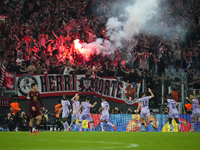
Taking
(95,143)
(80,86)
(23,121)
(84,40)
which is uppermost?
(84,40)

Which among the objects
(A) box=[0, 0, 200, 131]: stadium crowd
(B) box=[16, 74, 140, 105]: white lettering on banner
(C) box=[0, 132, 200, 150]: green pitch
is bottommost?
(C) box=[0, 132, 200, 150]: green pitch

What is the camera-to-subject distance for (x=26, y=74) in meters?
19.8

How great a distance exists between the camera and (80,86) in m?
20.1

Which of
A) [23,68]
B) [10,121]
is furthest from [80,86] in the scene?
[10,121]

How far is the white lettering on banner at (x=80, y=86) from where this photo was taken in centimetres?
1998

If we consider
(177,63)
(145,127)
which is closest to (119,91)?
(145,127)

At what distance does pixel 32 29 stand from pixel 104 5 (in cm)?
548

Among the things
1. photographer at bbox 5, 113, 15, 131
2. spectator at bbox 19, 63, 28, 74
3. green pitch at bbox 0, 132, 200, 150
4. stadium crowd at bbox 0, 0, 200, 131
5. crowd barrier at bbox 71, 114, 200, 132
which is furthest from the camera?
stadium crowd at bbox 0, 0, 200, 131

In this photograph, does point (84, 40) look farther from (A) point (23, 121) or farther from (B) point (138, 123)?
(B) point (138, 123)

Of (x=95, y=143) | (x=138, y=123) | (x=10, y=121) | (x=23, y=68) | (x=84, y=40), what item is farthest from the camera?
(x=84, y=40)

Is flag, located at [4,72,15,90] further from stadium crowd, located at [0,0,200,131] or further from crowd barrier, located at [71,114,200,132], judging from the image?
crowd barrier, located at [71,114,200,132]

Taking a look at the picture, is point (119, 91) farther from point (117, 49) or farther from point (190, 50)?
point (190, 50)

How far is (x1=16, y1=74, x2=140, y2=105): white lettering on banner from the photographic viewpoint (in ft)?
65.6

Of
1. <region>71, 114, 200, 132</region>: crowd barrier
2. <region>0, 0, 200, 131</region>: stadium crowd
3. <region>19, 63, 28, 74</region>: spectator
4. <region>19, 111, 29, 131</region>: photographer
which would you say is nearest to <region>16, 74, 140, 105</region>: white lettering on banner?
<region>0, 0, 200, 131</region>: stadium crowd
